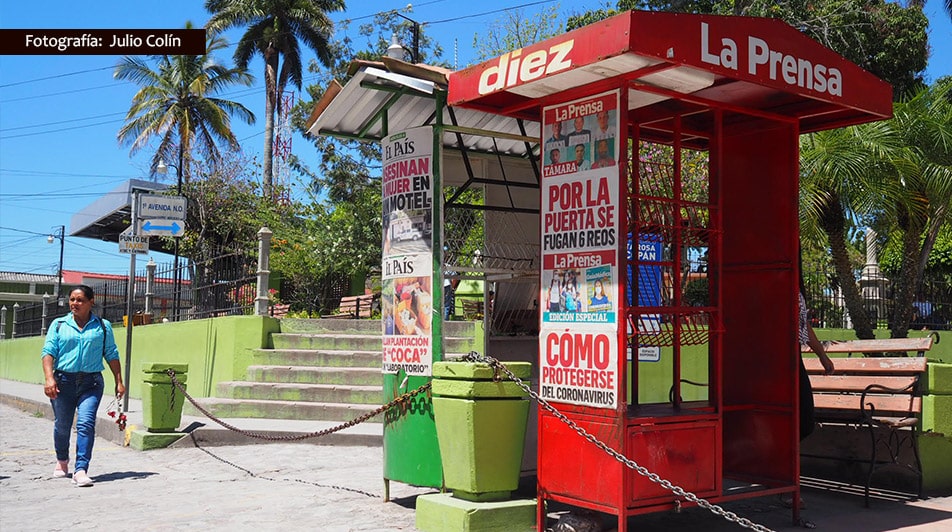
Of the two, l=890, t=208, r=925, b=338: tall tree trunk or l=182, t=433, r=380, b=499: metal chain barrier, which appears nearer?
l=182, t=433, r=380, b=499: metal chain barrier

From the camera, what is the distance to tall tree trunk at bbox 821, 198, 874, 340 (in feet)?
41.9

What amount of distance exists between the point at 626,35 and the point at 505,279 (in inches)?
129

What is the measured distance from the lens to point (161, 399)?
443 inches

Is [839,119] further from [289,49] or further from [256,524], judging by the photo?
[289,49]

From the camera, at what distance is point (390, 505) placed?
7.38 metres

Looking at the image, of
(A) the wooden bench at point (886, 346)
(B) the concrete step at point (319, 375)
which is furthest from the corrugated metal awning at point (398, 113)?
(B) the concrete step at point (319, 375)

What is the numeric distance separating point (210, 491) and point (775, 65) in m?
6.17

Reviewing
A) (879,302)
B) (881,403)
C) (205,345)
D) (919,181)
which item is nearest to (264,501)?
(881,403)

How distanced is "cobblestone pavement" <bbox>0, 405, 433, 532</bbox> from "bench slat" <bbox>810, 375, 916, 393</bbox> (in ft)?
12.2

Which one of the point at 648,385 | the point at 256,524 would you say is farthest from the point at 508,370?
the point at 648,385

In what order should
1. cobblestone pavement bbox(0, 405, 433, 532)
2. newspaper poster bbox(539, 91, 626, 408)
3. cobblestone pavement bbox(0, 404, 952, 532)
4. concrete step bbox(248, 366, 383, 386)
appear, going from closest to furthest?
newspaper poster bbox(539, 91, 626, 408) → cobblestone pavement bbox(0, 404, 952, 532) → cobblestone pavement bbox(0, 405, 433, 532) → concrete step bbox(248, 366, 383, 386)

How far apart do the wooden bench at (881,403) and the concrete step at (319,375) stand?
7.25 metres

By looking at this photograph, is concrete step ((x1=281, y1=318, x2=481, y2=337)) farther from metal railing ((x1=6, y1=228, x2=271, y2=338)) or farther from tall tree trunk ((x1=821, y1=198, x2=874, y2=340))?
tall tree trunk ((x1=821, y1=198, x2=874, y2=340))

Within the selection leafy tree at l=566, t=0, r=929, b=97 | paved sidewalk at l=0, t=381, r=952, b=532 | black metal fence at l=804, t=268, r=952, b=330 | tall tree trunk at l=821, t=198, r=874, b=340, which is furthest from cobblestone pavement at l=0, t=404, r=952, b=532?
leafy tree at l=566, t=0, r=929, b=97
